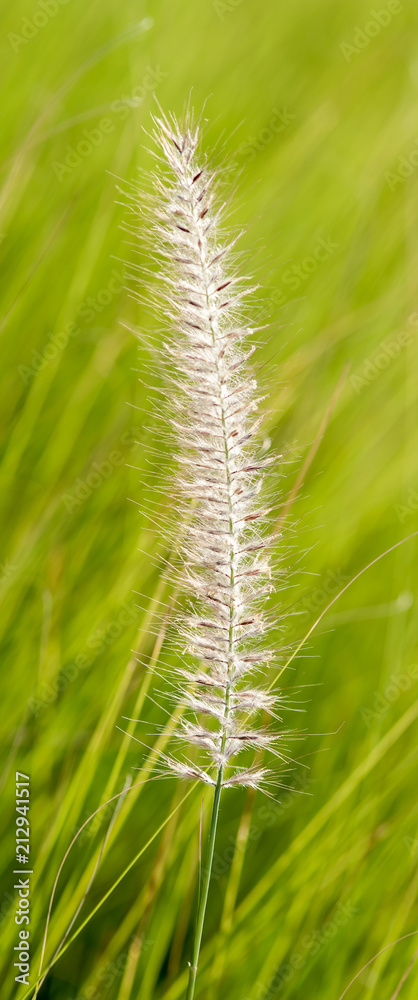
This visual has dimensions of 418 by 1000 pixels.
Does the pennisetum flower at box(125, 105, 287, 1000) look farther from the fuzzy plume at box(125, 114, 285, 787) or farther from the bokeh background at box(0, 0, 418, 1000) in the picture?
the bokeh background at box(0, 0, 418, 1000)

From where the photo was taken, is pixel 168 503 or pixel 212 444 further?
pixel 168 503

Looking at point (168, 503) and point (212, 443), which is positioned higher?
point (212, 443)

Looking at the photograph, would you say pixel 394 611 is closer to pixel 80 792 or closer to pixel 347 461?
pixel 347 461

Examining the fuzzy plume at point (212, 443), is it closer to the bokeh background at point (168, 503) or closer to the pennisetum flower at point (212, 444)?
the pennisetum flower at point (212, 444)

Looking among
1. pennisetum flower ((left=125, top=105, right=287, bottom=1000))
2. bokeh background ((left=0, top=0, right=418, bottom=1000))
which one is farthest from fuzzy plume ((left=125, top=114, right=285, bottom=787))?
bokeh background ((left=0, top=0, right=418, bottom=1000))

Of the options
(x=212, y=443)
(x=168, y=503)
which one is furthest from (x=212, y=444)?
(x=168, y=503)

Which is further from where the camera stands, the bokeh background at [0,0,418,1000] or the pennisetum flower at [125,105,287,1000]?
the bokeh background at [0,0,418,1000]

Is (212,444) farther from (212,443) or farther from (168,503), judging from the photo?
(168,503)

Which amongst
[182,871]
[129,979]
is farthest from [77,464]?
[129,979]

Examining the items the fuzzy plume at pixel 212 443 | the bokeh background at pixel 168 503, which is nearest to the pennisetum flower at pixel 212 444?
the fuzzy plume at pixel 212 443
